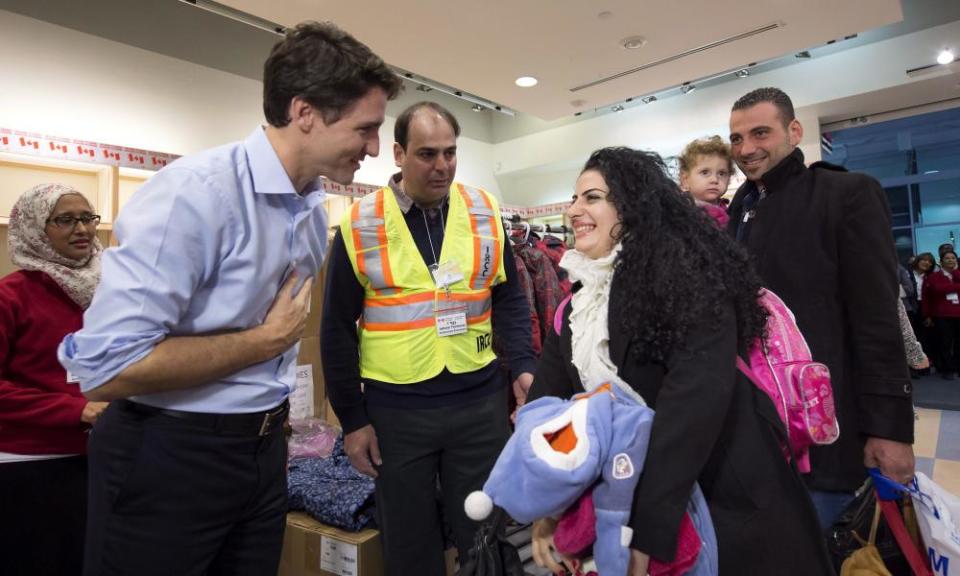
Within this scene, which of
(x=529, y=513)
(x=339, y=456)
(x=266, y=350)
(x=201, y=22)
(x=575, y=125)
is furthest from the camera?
(x=575, y=125)

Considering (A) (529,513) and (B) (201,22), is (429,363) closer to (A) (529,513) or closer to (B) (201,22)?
(A) (529,513)

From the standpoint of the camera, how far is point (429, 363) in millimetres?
1889

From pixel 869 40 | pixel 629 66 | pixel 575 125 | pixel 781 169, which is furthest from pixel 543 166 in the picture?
pixel 781 169

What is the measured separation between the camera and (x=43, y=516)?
1.94m

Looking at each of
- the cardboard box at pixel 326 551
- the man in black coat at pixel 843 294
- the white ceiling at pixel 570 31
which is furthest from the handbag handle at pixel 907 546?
the white ceiling at pixel 570 31

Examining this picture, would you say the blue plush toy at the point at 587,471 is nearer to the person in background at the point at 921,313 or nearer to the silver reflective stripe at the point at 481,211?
the silver reflective stripe at the point at 481,211

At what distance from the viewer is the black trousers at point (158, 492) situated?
43.8 inches

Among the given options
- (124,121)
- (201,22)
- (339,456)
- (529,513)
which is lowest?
(339,456)

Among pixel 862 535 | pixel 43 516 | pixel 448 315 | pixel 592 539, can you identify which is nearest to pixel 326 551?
pixel 43 516

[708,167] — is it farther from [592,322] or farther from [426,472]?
[426,472]

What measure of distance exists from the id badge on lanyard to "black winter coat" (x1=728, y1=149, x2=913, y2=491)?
0.95 m

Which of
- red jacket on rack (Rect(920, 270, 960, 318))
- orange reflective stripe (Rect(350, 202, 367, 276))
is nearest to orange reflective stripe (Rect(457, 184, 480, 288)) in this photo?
orange reflective stripe (Rect(350, 202, 367, 276))

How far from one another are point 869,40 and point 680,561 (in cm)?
666

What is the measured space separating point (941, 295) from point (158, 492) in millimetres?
9581
